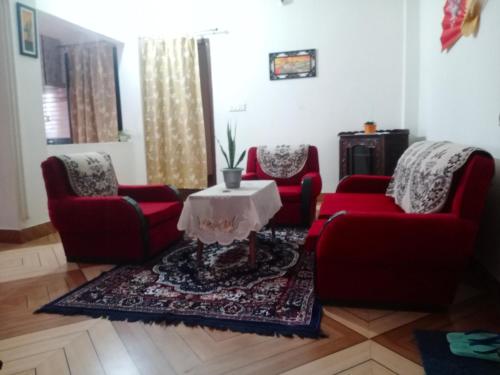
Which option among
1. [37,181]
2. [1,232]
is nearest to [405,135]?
[37,181]

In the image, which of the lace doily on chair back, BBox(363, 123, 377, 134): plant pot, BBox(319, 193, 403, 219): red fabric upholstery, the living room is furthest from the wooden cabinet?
BBox(319, 193, 403, 219): red fabric upholstery

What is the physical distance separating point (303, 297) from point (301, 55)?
360 cm

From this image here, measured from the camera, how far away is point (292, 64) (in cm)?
489

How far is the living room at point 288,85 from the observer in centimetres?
228

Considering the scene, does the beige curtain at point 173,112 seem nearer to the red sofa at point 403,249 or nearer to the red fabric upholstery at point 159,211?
the red fabric upholstery at point 159,211

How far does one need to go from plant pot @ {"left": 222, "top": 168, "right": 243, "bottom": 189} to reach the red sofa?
1.00m

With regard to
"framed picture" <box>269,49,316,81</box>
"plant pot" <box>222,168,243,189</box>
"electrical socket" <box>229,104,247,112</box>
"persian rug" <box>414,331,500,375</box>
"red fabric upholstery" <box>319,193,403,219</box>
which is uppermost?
"framed picture" <box>269,49,316,81</box>

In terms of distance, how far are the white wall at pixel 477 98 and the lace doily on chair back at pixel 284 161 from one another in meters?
1.32

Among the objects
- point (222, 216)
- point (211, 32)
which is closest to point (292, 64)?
point (211, 32)

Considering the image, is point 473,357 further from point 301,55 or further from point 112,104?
point 112,104

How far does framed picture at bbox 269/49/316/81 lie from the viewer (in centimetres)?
482

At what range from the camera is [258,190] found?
8.77 ft

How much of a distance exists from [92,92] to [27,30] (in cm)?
198

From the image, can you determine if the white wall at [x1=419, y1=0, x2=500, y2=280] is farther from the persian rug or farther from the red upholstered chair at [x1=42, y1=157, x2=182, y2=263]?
the red upholstered chair at [x1=42, y1=157, x2=182, y2=263]
